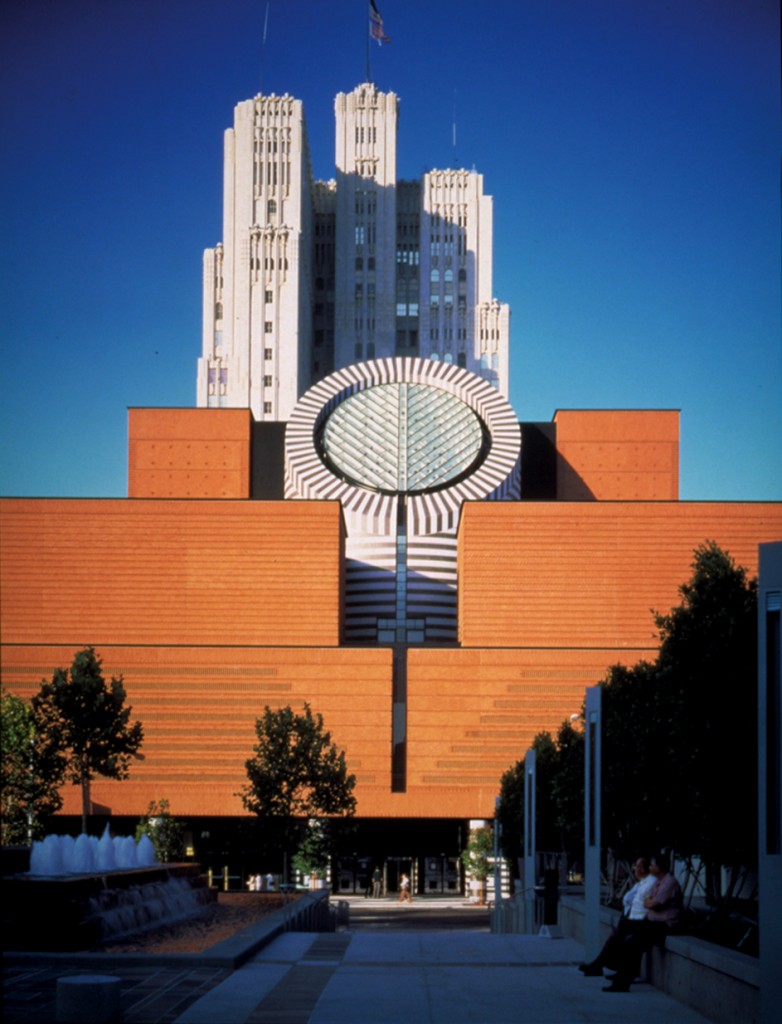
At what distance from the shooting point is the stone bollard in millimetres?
9852

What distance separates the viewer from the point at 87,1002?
32.4ft

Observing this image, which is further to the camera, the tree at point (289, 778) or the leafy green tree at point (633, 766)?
the tree at point (289, 778)

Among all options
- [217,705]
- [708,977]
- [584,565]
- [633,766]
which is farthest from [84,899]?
[584,565]

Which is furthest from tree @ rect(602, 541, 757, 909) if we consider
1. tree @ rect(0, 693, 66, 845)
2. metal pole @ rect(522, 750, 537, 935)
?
tree @ rect(0, 693, 66, 845)

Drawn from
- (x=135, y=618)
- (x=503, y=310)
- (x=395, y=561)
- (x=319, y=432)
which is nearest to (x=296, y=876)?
(x=135, y=618)

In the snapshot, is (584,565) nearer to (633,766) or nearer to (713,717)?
(633,766)

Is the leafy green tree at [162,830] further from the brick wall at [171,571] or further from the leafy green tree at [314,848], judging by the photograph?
the brick wall at [171,571]

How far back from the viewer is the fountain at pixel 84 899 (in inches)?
686

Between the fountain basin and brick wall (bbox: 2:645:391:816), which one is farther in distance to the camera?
brick wall (bbox: 2:645:391:816)

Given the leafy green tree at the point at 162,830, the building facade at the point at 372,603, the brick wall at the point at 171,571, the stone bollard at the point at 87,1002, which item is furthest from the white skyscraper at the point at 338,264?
the stone bollard at the point at 87,1002

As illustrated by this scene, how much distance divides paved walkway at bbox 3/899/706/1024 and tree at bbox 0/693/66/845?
27758 mm

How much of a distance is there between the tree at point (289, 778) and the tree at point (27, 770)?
613cm

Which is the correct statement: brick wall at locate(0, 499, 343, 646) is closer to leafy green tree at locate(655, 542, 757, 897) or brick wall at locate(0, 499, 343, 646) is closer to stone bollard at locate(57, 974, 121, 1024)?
leafy green tree at locate(655, 542, 757, 897)

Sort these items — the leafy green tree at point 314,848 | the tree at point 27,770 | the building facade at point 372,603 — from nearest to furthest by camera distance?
the tree at point 27,770
the leafy green tree at point 314,848
the building facade at point 372,603
